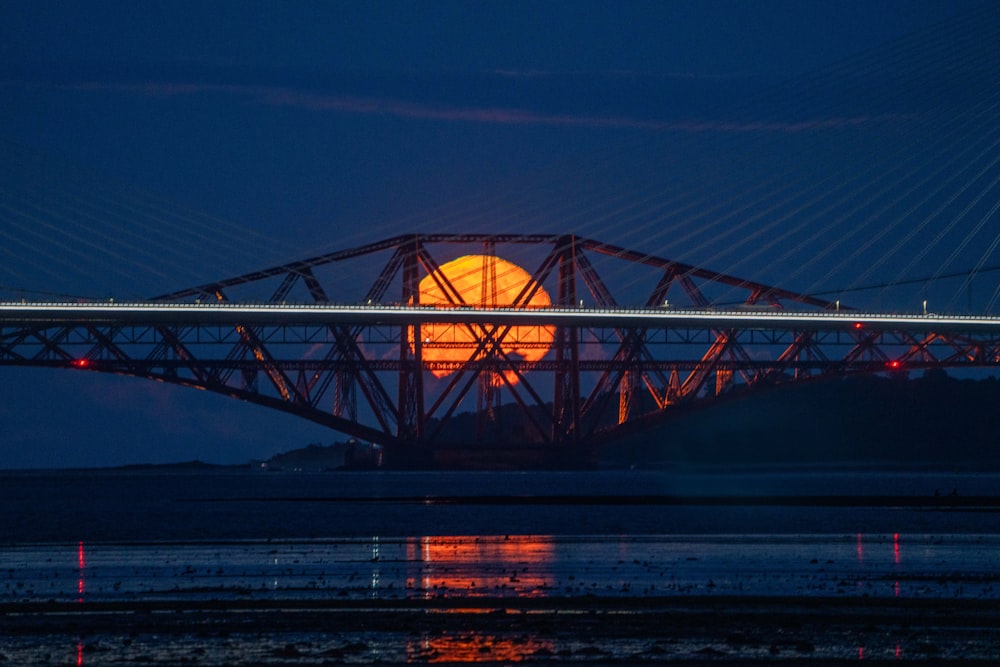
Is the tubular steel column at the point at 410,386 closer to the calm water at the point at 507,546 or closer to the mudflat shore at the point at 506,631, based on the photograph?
the calm water at the point at 507,546

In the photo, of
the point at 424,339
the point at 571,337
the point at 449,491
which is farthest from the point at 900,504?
the point at 424,339

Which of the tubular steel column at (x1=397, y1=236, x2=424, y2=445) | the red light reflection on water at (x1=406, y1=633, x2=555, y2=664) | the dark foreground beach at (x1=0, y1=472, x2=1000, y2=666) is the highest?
the tubular steel column at (x1=397, y1=236, x2=424, y2=445)

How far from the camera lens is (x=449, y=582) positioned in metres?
23.8

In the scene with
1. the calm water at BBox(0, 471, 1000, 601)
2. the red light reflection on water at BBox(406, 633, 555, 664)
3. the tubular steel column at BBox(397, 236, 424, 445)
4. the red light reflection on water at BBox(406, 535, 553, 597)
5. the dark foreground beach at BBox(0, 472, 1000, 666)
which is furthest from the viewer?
the tubular steel column at BBox(397, 236, 424, 445)

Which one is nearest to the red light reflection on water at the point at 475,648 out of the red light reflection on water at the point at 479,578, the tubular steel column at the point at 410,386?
the red light reflection on water at the point at 479,578

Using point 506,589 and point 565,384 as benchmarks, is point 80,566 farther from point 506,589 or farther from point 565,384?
point 565,384

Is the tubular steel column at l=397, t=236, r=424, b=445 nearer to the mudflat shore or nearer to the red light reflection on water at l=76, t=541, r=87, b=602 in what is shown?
the red light reflection on water at l=76, t=541, r=87, b=602

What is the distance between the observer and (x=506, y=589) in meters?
22.6

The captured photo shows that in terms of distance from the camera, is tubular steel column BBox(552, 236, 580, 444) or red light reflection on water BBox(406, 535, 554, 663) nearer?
red light reflection on water BBox(406, 535, 554, 663)

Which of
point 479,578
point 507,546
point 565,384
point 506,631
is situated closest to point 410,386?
point 565,384

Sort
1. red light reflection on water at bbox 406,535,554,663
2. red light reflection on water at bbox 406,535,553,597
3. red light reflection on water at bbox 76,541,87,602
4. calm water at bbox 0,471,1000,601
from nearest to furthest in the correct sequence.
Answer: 1. red light reflection on water at bbox 406,535,554,663
2. red light reflection on water at bbox 76,541,87,602
3. red light reflection on water at bbox 406,535,553,597
4. calm water at bbox 0,471,1000,601

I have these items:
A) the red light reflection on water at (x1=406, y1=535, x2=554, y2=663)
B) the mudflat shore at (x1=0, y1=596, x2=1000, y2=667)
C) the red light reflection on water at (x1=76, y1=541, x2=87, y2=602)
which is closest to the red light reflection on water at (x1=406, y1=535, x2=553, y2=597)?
the red light reflection on water at (x1=406, y1=535, x2=554, y2=663)

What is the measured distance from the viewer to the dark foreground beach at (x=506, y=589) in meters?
17.1

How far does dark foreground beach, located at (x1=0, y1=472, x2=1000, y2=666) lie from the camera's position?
675 inches
